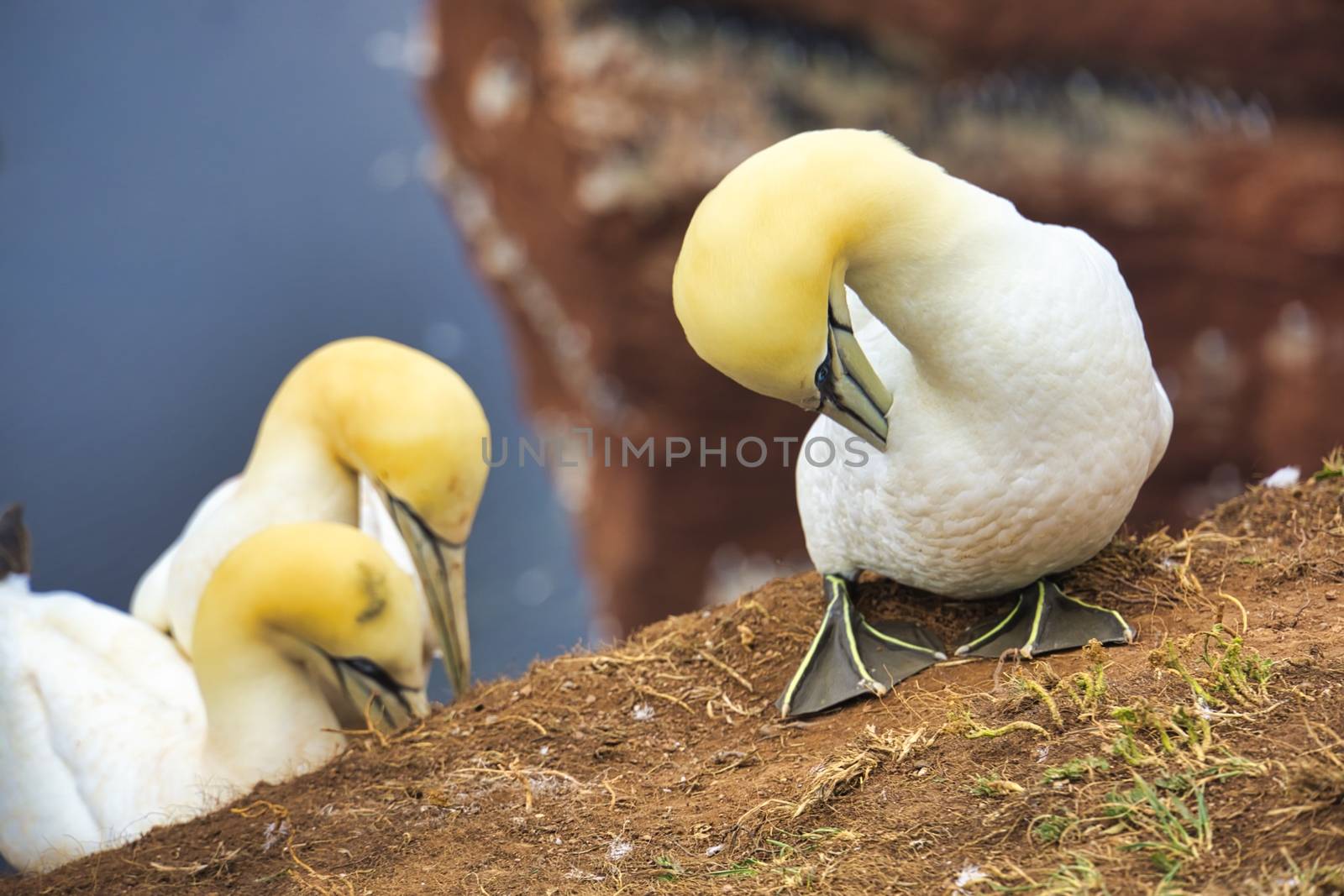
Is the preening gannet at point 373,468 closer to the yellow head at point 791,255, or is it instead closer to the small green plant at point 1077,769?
the yellow head at point 791,255

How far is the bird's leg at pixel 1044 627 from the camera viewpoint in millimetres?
2623

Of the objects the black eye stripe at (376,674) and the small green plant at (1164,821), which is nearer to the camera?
the small green plant at (1164,821)

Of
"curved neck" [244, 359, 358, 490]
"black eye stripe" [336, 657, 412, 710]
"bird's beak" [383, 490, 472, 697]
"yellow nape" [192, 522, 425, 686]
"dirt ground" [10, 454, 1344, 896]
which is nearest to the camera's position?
"dirt ground" [10, 454, 1344, 896]

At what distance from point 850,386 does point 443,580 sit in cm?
183

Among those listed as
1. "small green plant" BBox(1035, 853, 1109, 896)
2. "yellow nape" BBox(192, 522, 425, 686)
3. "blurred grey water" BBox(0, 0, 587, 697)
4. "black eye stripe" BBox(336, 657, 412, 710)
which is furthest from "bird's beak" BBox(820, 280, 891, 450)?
"blurred grey water" BBox(0, 0, 587, 697)

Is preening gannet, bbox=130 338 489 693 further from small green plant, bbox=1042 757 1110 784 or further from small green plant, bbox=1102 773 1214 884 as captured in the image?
small green plant, bbox=1102 773 1214 884

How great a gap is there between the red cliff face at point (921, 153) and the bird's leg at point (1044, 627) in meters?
3.78

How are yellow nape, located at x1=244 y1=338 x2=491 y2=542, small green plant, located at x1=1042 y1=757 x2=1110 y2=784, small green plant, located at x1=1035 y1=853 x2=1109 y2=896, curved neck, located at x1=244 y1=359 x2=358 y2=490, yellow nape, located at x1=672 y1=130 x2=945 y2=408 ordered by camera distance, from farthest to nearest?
1. curved neck, located at x1=244 y1=359 x2=358 y2=490
2. yellow nape, located at x1=244 y1=338 x2=491 y2=542
3. yellow nape, located at x1=672 y1=130 x2=945 y2=408
4. small green plant, located at x1=1042 y1=757 x2=1110 y2=784
5. small green plant, located at x1=1035 y1=853 x2=1109 y2=896

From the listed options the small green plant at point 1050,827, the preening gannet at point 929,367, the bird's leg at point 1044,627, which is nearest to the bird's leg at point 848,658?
the preening gannet at point 929,367

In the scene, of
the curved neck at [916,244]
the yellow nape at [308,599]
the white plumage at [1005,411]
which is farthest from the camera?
the yellow nape at [308,599]

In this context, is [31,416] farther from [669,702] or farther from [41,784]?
[669,702]

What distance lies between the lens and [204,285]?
596 centimetres

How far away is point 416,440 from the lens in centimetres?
354

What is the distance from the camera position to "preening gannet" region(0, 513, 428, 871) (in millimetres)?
3197
